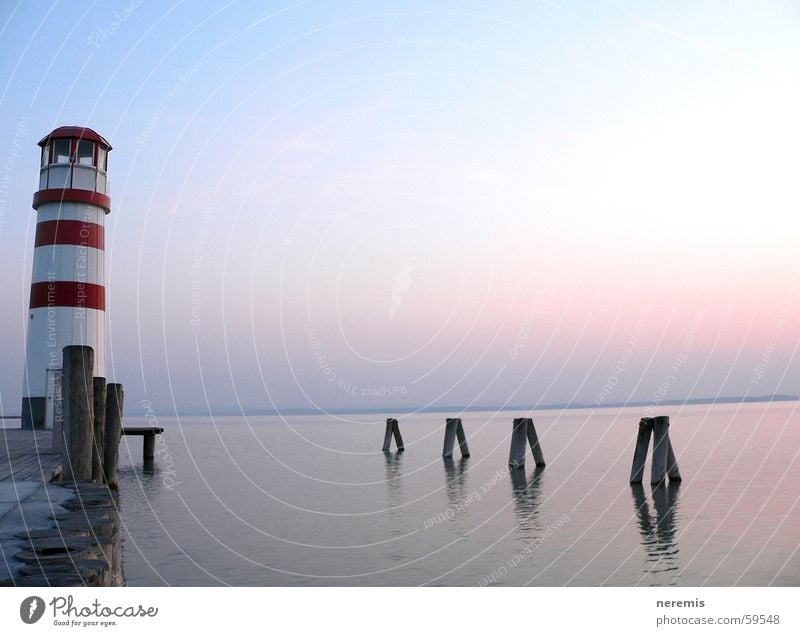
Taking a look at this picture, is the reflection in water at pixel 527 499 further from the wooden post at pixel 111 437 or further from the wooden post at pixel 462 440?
the wooden post at pixel 111 437

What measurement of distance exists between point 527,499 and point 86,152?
15.2m

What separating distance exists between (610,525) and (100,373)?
45.6 feet

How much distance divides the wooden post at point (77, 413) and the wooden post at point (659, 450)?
46.4 feet

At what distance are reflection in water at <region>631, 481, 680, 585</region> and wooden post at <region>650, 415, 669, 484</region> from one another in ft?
0.95

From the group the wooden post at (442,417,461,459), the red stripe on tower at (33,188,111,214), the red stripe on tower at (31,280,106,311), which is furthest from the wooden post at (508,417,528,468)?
the red stripe on tower at (33,188,111,214)

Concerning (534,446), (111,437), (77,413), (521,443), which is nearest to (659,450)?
(521,443)

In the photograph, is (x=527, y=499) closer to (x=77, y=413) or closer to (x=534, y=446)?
(x=534, y=446)

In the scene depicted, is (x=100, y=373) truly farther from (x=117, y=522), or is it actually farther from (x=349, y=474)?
(x=117, y=522)

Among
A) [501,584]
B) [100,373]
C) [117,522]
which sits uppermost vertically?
[100,373]

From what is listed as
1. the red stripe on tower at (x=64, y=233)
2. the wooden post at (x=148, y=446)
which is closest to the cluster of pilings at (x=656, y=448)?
the red stripe on tower at (x=64, y=233)

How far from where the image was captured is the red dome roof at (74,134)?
22.6m

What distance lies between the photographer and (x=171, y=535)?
577 inches
